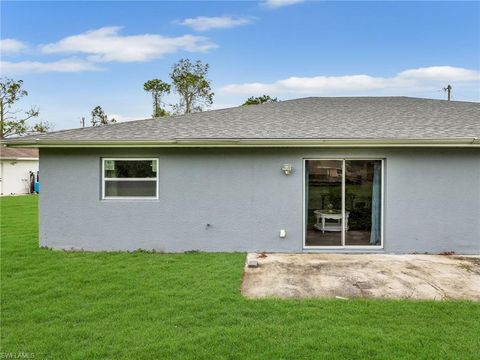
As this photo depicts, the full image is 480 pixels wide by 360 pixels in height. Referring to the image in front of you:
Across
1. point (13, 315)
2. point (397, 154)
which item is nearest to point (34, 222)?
point (13, 315)

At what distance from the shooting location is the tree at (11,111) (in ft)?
119

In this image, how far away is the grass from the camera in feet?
13.2

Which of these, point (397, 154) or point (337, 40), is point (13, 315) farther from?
point (337, 40)

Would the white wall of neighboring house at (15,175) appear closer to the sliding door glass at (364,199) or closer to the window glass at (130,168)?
the window glass at (130,168)

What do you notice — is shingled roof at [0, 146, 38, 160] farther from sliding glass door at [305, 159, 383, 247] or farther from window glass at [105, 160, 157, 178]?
sliding glass door at [305, 159, 383, 247]

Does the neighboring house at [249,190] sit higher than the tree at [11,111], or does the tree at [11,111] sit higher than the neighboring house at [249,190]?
the tree at [11,111]

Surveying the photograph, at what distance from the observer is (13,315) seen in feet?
16.3

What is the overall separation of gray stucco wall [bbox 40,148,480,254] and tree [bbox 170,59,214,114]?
30.6 m

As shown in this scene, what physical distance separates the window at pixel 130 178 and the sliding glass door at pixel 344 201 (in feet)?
12.5

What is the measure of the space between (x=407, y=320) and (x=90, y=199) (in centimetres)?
738

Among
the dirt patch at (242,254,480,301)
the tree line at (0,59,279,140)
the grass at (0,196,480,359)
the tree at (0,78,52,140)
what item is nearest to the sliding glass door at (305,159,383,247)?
the dirt patch at (242,254,480,301)

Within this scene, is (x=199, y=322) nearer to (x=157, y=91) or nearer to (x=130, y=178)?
(x=130, y=178)

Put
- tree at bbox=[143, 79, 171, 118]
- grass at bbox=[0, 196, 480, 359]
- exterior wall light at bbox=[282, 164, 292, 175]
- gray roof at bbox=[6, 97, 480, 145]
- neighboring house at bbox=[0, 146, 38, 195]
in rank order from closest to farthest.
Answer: grass at bbox=[0, 196, 480, 359] → gray roof at bbox=[6, 97, 480, 145] → exterior wall light at bbox=[282, 164, 292, 175] → neighboring house at bbox=[0, 146, 38, 195] → tree at bbox=[143, 79, 171, 118]

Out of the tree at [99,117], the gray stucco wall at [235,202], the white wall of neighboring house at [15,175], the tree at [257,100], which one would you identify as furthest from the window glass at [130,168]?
the tree at [99,117]
